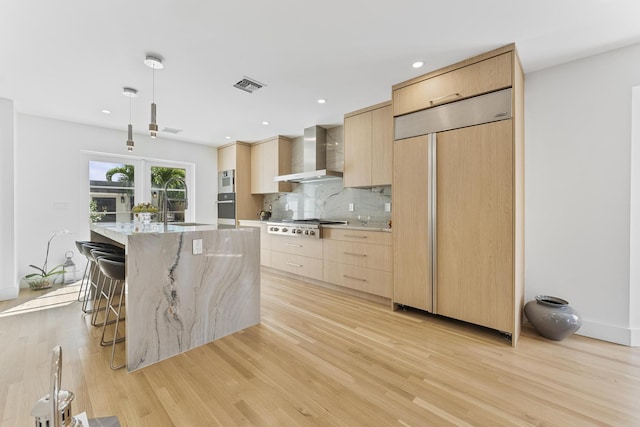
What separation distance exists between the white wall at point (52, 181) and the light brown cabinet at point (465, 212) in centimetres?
452

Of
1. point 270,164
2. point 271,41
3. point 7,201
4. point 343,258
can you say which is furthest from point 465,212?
point 7,201

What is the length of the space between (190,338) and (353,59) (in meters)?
2.66

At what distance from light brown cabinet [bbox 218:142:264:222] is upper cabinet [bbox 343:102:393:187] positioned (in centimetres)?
234

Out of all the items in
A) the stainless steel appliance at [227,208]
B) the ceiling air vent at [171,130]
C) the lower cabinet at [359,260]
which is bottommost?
the lower cabinet at [359,260]

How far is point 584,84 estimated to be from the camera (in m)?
2.40

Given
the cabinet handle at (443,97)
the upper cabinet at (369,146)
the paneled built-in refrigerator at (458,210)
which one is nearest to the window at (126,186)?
the upper cabinet at (369,146)

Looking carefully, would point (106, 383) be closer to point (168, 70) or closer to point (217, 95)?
point (168, 70)

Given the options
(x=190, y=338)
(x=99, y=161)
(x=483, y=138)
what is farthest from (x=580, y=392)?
(x=99, y=161)

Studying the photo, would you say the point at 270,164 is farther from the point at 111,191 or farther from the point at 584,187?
the point at 584,187

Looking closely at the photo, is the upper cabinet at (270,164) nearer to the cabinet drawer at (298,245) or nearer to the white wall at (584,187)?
the cabinet drawer at (298,245)

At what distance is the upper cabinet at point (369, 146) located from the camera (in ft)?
11.2

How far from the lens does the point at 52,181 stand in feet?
13.1

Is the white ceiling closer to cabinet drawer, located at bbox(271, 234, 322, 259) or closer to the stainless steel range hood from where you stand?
the stainless steel range hood

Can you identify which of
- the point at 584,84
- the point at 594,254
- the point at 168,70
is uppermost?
the point at 168,70
